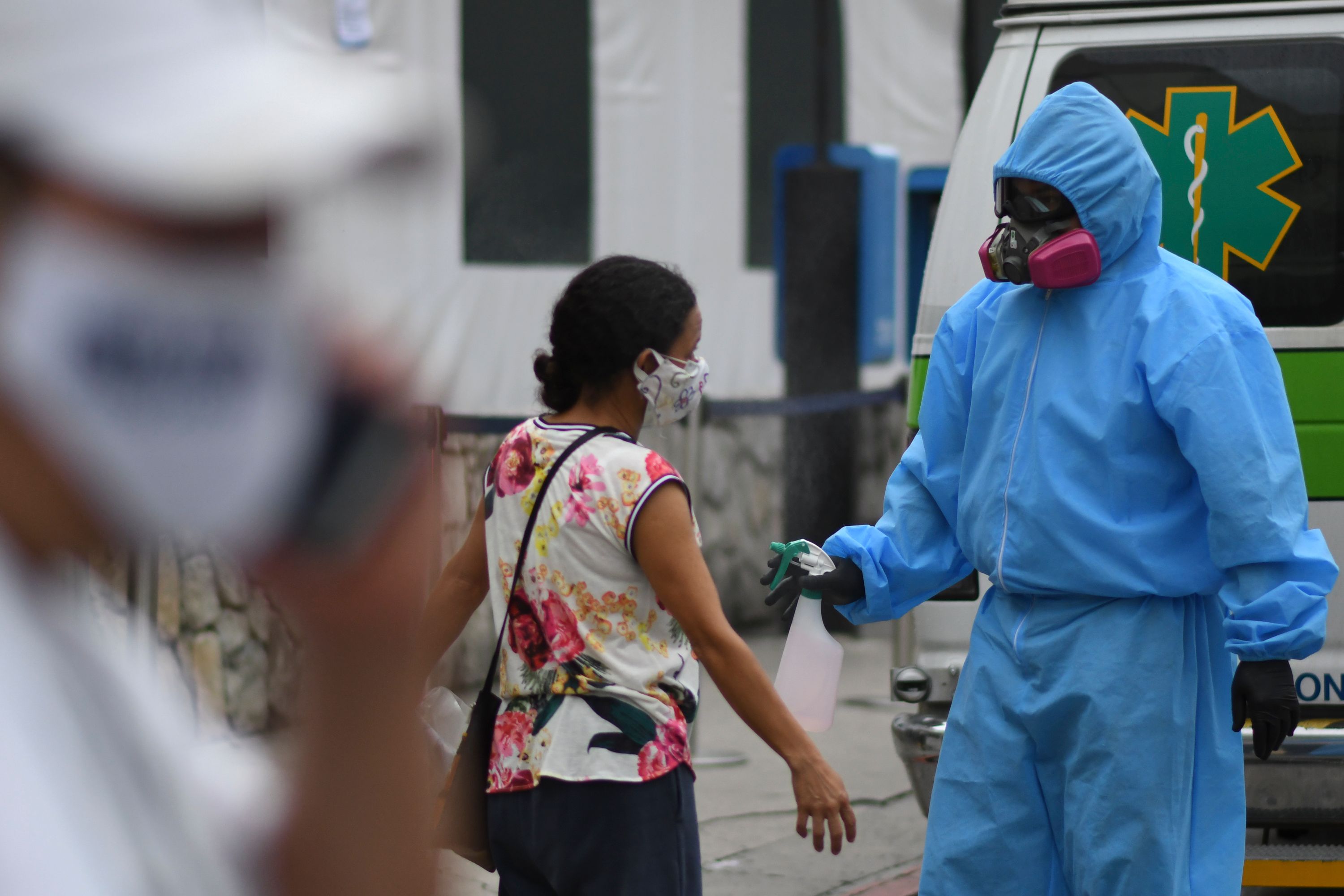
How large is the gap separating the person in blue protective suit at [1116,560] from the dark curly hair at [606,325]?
0.68 meters

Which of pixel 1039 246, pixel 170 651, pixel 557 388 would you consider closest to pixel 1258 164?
pixel 1039 246

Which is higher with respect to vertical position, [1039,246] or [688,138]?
[688,138]

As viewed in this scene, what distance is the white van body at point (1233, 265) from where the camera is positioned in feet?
12.7

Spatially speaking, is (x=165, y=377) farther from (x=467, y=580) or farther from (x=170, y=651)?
(x=467, y=580)

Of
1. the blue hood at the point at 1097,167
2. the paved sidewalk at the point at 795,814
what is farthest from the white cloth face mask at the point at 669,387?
the paved sidewalk at the point at 795,814

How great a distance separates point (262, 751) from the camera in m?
0.88

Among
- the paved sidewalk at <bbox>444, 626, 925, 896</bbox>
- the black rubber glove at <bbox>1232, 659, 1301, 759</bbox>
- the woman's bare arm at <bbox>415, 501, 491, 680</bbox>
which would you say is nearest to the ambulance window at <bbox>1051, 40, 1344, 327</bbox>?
the black rubber glove at <bbox>1232, 659, 1301, 759</bbox>

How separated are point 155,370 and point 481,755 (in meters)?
2.12

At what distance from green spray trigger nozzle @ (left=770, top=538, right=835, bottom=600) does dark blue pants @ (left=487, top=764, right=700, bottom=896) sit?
71 cm

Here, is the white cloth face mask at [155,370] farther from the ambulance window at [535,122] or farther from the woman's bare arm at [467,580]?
the ambulance window at [535,122]

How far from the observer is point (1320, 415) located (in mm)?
3891

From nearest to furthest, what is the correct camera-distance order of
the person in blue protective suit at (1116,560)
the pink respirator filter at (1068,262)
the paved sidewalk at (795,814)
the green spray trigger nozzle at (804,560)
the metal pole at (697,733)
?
the person in blue protective suit at (1116,560) < the pink respirator filter at (1068,262) < the green spray trigger nozzle at (804,560) < the paved sidewalk at (795,814) < the metal pole at (697,733)

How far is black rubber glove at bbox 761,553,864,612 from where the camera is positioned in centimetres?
330

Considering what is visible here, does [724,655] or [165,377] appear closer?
[165,377]
